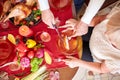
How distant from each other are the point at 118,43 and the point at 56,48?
34cm

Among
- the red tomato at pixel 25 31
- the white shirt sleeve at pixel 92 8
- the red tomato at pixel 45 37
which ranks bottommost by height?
the red tomato at pixel 45 37

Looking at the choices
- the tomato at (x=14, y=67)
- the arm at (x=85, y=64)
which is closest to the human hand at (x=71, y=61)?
the arm at (x=85, y=64)

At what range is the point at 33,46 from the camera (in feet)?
3.92

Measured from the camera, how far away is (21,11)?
1.19 metres

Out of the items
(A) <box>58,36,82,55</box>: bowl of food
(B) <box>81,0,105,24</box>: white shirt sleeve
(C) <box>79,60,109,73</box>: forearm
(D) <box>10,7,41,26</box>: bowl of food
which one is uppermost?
(B) <box>81,0,105,24</box>: white shirt sleeve

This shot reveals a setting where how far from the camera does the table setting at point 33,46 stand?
3.91ft

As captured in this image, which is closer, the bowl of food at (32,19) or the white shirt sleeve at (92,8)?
the white shirt sleeve at (92,8)

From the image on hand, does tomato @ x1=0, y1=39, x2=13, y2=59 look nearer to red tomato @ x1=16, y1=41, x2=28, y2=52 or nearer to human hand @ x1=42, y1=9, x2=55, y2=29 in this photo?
red tomato @ x1=16, y1=41, x2=28, y2=52

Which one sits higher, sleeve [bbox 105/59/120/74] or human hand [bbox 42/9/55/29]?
human hand [bbox 42/9/55/29]

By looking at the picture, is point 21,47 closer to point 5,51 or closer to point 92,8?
point 5,51

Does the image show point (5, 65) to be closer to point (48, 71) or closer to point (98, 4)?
point (48, 71)

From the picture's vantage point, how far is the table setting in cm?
119

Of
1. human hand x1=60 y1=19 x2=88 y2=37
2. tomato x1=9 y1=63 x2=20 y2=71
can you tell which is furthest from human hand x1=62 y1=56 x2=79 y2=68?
tomato x1=9 y1=63 x2=20 y2=71

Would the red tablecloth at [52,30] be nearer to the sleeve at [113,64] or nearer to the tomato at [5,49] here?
the tomato at [5,49]
